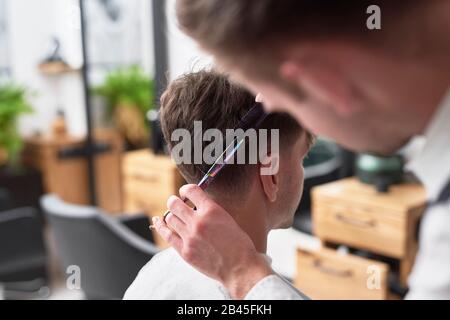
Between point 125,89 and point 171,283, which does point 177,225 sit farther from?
point 125,89

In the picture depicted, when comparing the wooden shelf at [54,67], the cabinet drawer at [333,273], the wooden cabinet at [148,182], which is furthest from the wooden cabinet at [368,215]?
the wooden shelf at [54,67]

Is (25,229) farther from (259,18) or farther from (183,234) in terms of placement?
(259,18)

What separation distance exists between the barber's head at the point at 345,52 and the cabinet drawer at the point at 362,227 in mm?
1521

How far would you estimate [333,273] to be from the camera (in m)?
→ 1.82

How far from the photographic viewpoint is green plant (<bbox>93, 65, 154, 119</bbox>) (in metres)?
4.02

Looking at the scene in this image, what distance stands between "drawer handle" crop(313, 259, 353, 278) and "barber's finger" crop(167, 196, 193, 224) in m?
1.16

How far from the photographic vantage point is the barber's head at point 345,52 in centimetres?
43

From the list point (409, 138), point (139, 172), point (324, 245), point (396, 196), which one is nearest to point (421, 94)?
point (409, 138)

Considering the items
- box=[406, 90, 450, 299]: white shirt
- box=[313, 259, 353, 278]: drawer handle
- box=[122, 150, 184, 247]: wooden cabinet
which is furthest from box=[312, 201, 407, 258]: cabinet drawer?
box=[406, 90, 450, 299]: white shirt

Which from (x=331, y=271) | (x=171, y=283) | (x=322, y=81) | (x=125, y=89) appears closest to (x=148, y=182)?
(x=125, y=89)

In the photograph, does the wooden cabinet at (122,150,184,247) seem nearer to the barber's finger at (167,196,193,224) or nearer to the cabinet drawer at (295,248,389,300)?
the cabinet drawer at (295,248,389,300)

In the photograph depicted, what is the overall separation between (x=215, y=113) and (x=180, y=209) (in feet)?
0.59

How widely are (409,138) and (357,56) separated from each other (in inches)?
3.4
